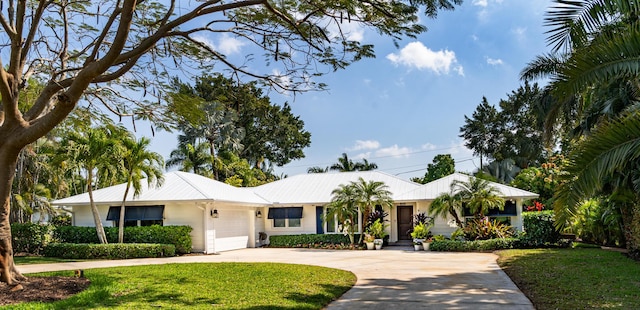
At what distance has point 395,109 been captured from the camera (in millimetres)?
21047

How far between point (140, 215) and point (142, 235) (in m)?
1.80

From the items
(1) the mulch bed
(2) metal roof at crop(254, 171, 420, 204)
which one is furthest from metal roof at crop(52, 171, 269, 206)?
(1) the mulch bed

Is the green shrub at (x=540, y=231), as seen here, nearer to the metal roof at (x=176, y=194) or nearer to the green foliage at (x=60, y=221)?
the metal roof at (x=176, y=194)

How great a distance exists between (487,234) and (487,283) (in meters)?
11.0

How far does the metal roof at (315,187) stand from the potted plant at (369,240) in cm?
238

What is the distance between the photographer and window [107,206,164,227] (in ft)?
69.7

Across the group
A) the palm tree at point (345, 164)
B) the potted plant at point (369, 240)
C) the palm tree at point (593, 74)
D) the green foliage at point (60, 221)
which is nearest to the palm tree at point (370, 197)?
the potted plant at point (369, 240)

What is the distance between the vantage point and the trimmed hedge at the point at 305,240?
78.4 feet

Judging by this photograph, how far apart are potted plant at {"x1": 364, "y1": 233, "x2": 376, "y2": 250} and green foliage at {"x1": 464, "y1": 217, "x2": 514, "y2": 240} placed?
163 inches

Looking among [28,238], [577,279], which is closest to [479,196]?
[577,279]

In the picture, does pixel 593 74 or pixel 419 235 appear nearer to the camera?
pixel 593 74

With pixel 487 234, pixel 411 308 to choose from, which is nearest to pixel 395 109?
pixel 487 234

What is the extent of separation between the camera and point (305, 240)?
2448cm

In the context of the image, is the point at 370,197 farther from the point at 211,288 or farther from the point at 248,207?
the point at 211,288
